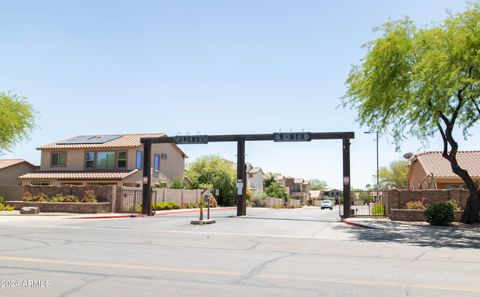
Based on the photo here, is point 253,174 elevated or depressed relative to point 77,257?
elevated

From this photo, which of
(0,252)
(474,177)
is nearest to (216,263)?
(0,252)

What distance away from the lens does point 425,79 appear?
64.3ft

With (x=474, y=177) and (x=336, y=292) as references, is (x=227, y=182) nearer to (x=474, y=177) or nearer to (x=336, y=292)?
(x=474, y=177)

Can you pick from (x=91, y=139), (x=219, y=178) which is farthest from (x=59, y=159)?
(x=219, y=178)

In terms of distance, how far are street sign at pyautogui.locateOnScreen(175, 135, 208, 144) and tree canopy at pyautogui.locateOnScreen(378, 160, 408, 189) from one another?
158 feet

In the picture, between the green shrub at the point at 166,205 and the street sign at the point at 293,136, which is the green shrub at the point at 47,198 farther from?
the street sign at the point at 293,136

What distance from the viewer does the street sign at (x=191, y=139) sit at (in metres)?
31.4

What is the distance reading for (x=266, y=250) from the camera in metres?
13.3

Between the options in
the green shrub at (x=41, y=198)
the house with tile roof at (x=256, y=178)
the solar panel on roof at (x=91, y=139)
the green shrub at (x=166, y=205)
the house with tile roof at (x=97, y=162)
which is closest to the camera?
the green shrub at (x=41, y=198)

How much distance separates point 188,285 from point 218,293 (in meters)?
0.79

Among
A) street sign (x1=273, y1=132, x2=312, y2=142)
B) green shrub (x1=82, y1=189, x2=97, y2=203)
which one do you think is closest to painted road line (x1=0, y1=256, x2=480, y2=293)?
street sign (x1=273, y1=132, x2=312, y2=142)

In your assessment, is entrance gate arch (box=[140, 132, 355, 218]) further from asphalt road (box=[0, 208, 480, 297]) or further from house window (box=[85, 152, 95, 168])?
house window (box=[85, 152, 95, 168])
